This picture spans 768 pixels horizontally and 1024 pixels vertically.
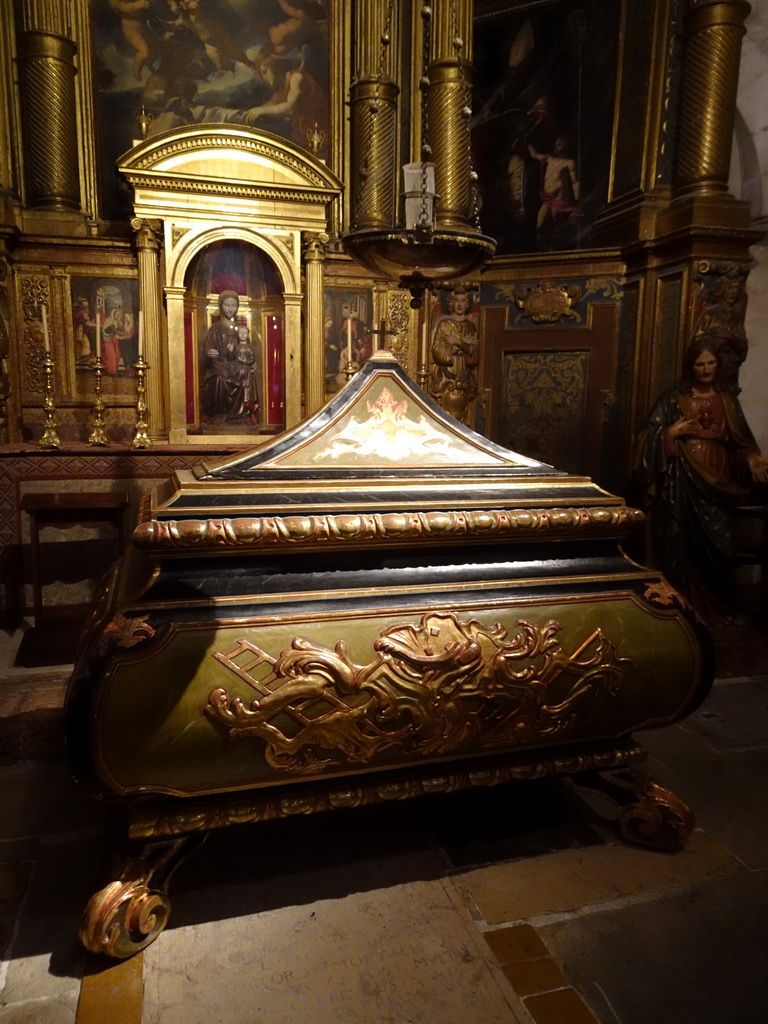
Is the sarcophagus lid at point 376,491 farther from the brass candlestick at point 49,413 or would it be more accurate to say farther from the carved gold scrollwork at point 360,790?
the brass candlestick at point 49,413

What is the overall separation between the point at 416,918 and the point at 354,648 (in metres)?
0.67

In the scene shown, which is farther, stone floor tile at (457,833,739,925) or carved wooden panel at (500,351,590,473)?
carved wooden panel at (500,351,590,473)

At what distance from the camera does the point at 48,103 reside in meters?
4.75

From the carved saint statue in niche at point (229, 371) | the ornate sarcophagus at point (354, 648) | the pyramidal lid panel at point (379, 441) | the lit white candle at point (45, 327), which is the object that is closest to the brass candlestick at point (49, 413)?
the lit white candle at point (45, 327)

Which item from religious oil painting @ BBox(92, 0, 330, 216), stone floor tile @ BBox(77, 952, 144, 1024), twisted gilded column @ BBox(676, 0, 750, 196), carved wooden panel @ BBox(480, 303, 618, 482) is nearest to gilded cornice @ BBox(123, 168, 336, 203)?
religious oil painting @ BBox(92, 0, 330, 216)

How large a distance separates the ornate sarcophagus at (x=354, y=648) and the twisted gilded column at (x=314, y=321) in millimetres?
3337

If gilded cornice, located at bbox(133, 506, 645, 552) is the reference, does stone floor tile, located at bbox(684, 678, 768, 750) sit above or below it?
below

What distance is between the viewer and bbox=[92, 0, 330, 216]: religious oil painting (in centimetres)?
502

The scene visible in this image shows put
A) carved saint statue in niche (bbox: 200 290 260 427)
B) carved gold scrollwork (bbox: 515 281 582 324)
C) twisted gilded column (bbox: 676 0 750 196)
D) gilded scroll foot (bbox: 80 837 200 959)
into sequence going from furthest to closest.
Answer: carved gold scrollwork (bbox: 515 281 582 324)
carved saint statue in niche (bbox: 200 290 260 427)
twisted gilded column (bbox: 676 0 750 196)
gilded scroll foot (bbox: 80 837 200 959)

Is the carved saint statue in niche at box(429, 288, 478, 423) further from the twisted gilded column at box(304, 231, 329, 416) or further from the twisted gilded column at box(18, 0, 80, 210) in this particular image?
the twisted gilded column at box(18, 0, 80, 210)

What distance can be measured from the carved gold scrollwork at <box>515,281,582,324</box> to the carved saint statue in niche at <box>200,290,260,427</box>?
2094 mm

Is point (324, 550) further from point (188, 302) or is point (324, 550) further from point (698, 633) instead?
point (188, 302)

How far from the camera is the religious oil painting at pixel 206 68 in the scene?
16.5 feet

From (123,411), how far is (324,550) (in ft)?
12.8
